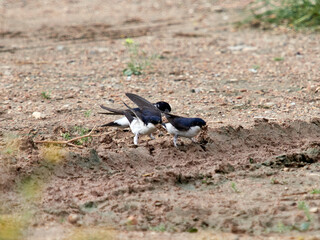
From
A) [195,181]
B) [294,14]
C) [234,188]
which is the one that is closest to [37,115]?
[195,181]

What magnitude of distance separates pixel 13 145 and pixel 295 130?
267cm

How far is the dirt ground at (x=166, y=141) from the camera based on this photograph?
420 cm

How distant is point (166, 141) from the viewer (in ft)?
18.5

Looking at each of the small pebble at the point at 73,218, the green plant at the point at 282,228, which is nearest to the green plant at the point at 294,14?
the green plant at the point at 282,228

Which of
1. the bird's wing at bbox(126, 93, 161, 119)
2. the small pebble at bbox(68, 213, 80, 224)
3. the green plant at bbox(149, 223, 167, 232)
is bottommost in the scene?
the green plant at bbox(149, 223, 167, 232)

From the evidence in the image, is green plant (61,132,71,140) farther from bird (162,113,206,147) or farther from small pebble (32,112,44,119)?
bird (162,113,206,147)

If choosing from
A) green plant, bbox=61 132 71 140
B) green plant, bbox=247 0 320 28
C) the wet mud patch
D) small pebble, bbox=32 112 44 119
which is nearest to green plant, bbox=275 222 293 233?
the wet mud patch

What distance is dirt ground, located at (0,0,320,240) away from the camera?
13.8ft

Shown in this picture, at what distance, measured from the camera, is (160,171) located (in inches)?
198

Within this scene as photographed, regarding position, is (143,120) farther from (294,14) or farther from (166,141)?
(294,14)

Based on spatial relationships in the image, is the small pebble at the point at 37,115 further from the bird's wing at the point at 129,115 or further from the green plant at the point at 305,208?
the green plant at the point at 305,208

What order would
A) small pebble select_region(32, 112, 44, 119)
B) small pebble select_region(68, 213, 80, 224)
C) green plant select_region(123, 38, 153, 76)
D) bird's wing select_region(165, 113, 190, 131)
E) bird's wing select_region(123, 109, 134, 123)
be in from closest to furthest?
small pebble select_region(68, 213, 80, 224) → bird's wing select_region(165, 113, 190, 131) → bird's wing select_region(123, 109, 134, 123) → small pebble select_region(32, 112, 44, 119) → green plant select_region(123, 38, 153, 76)

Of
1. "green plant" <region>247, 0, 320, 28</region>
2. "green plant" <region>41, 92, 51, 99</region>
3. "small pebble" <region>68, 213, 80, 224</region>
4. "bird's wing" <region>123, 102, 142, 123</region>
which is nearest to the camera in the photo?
"small pebble" <region>68, 213, 80, 224</region>

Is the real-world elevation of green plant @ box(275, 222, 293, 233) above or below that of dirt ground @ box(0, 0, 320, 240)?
below
